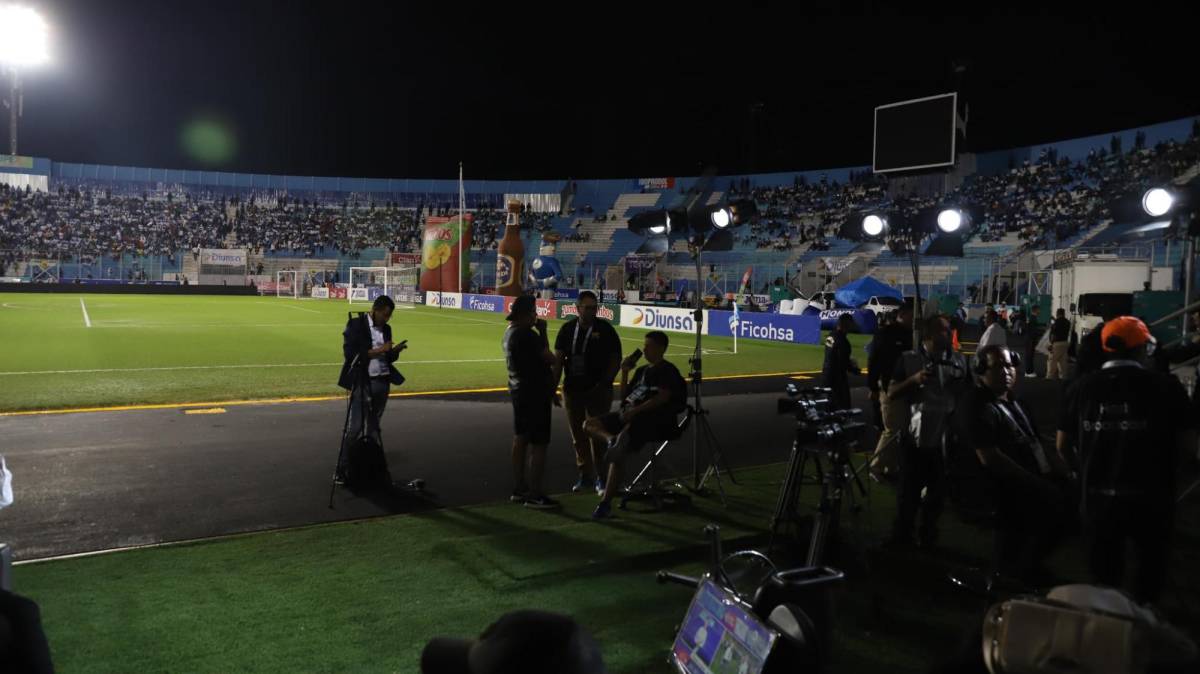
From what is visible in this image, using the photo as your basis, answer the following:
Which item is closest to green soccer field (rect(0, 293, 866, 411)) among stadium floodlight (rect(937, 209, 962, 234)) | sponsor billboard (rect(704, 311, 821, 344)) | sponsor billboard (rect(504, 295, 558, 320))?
sponsor billboard (rect(704, 311, 821, 344))

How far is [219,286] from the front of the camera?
199 feet

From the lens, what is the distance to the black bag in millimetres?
Result: 7551

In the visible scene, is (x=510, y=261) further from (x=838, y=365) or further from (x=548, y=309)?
(x=838, y=365)

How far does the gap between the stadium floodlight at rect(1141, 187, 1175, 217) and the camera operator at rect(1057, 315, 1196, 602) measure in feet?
18.4

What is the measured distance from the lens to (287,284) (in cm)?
6225

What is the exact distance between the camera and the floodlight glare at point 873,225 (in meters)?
8.40

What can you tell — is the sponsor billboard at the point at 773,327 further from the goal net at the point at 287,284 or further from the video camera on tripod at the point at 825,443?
the goal net at the point at 287,284

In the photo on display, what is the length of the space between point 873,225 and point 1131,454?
4.69 m

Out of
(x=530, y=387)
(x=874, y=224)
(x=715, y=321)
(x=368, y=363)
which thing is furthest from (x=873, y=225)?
(x=715, y=321)

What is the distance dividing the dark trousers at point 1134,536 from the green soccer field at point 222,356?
1222 centimetres

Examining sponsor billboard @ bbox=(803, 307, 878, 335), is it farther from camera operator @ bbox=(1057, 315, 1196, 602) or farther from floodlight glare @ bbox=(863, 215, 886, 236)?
camera operator @ bbox=(1057, 315, 1196, 602)

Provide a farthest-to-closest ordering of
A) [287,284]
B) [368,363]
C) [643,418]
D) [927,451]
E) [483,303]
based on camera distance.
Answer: [287,284] < [483,303] < [368,363] < [643,418] < [927,451]

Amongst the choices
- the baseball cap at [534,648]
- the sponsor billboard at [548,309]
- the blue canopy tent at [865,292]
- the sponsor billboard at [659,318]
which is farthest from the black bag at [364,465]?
the blue canopy tent at [865,292]

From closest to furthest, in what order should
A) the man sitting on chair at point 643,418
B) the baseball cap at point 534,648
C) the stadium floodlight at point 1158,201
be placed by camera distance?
the baseball cap at point 534,648
the man sitting on chair at point 643,418
the stadium floodlight at point 1158,201
